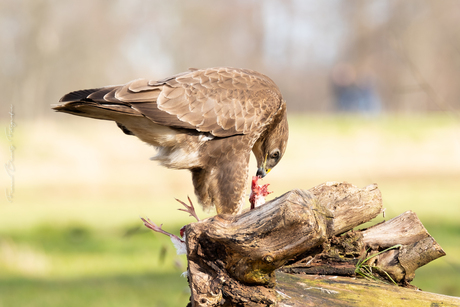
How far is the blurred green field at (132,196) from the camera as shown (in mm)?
5605

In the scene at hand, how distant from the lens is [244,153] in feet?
12.2

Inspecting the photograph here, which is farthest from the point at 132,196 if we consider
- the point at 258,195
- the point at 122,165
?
the point at 258,195

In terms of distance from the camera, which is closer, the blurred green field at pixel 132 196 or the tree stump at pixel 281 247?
the tree stump at pixel 281 247

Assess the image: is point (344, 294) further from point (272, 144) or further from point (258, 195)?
point (272, 144)

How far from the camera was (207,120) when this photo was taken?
351 cm

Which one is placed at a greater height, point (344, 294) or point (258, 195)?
point (258, 195)

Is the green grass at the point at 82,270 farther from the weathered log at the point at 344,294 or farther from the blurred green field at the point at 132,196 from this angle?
the weathered log at the point at 344,294

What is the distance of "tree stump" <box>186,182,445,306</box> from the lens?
6.55ft

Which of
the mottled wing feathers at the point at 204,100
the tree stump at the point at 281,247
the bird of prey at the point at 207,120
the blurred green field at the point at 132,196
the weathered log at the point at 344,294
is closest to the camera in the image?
the tree stump at the point at 281,247

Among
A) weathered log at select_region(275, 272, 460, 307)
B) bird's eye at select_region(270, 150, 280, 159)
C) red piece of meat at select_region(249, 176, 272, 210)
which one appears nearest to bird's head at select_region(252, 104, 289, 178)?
bird's eye at select_region(270, 150, 280, 159)

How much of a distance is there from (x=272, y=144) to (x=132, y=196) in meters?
7.24

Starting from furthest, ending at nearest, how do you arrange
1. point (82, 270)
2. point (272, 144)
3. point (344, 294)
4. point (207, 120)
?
point (82, 270) → point (272, 144) → point (207, 120) → point (344, 294)

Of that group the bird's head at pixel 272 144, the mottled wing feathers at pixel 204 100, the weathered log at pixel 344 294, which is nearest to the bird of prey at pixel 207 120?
the mottled wing feathers at pixel 204 100

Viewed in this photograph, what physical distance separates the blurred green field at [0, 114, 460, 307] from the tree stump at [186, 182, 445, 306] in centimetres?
53
